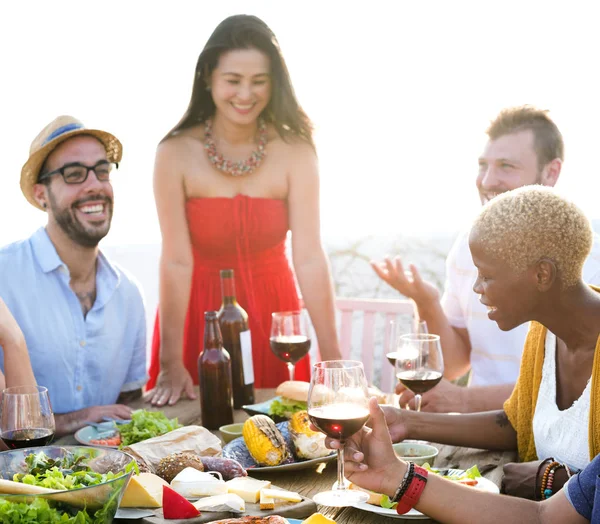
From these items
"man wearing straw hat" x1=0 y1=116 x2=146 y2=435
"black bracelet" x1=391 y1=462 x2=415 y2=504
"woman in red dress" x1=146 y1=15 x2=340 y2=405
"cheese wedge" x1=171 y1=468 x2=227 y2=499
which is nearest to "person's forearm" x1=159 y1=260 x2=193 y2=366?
"woman in red dress" x1=146 y1=15 x2=340 y2=405

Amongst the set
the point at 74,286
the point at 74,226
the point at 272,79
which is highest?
the point at 272,79

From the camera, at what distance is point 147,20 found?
8508 millimetres

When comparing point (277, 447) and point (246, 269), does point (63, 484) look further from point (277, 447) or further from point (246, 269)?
point (246, 269)

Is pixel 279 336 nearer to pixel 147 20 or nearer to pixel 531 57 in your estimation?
pixel 531 57

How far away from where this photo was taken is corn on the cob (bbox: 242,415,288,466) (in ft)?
5.32

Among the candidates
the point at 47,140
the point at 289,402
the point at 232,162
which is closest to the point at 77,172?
the point at 47,140

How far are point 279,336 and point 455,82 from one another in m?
6.12

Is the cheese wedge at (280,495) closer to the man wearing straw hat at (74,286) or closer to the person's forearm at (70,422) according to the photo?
the person's forearm at (70,422)

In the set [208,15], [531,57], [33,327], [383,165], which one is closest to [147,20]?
[208,15]

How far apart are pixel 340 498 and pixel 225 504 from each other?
222mm

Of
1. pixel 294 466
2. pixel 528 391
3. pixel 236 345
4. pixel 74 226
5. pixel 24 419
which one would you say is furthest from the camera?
pixel 74 226

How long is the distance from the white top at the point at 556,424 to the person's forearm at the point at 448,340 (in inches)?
32.9

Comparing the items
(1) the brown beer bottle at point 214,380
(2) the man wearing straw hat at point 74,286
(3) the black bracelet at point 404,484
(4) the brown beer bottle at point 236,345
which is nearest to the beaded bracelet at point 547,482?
(3) the black bracelet at point 404,484

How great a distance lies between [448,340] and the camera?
2.74m
